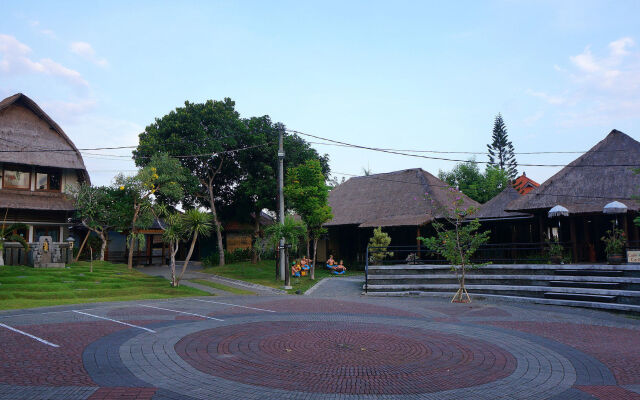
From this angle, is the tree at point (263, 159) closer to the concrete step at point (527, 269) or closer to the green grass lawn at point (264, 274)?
the green grass lawn at point (264, 274)

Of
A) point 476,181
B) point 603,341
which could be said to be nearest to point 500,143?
point 476,181

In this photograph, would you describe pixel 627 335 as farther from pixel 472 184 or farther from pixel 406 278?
pixel 472 184

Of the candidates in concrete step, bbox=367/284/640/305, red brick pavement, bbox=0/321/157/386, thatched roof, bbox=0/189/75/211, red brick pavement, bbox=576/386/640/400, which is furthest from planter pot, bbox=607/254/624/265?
thatched roof, bbox=0/189/75/211

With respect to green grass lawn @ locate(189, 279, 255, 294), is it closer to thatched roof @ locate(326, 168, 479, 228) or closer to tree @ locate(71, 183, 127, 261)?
tree @ locate(71, 183, 127, 261)

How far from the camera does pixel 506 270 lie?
18266 mm

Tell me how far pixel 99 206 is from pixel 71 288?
11331 millimetres

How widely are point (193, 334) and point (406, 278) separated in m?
11.8

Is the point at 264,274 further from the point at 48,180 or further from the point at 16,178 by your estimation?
the point at 16,178

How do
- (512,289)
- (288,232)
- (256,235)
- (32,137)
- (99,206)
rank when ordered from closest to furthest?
(512,289)
(288,232)
(32,137)
(99,206)
(256,235)

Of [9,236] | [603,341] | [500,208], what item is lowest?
[603,341]

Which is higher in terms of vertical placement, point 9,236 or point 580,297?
point 9,236

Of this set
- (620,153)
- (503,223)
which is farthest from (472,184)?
(620,153)

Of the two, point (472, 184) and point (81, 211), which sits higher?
point (472, 184)

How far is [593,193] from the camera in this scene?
66.1 ft
